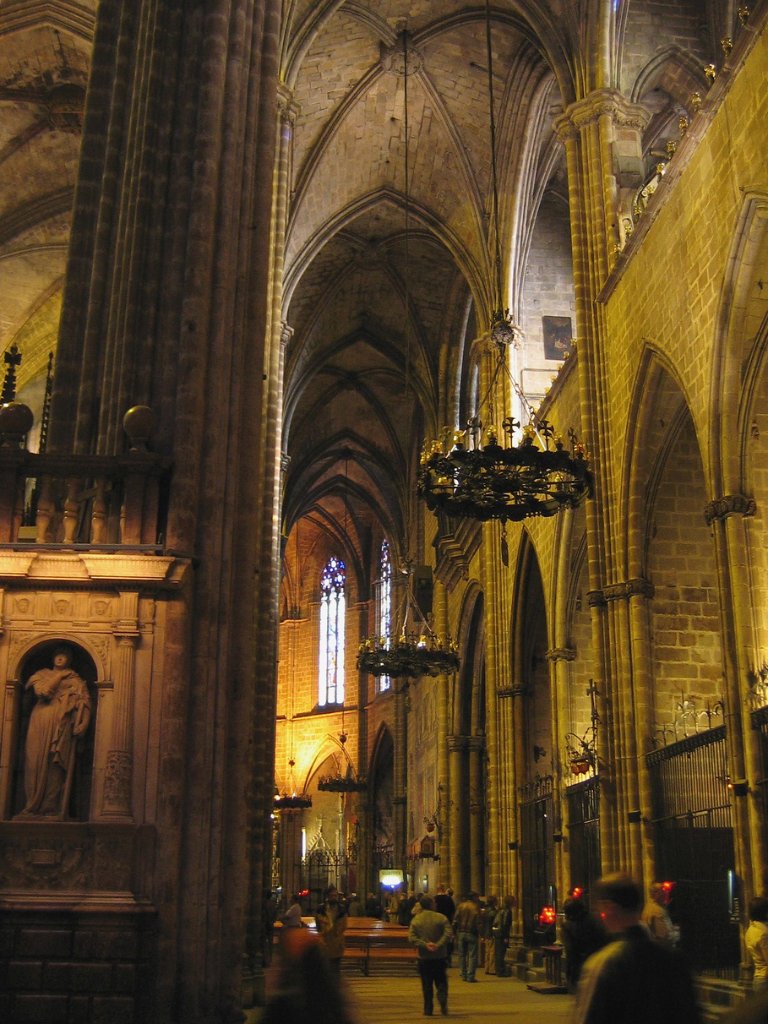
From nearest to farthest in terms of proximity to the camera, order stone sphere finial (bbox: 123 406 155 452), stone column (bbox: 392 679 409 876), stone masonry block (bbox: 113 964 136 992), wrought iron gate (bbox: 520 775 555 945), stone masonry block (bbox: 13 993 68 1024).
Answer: stone masonry block (bbox: 13 993 68 1024)
stone masonry block (bbox: 113 964 136 992)
stone sphere finial (bbox: 123 406 155 452)
wrought iron gate (bbox: 520 775 555 945)
stone column (bbox: 392 679 409 876)

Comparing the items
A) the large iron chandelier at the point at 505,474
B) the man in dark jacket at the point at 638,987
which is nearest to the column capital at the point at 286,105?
the large iron chandelier at the point at 505,474

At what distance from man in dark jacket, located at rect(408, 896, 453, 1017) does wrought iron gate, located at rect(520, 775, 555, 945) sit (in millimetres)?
7050

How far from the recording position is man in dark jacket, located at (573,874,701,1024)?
306cm

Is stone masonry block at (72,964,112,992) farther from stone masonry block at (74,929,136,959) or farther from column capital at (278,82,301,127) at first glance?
column capital at (278,82,301,127)

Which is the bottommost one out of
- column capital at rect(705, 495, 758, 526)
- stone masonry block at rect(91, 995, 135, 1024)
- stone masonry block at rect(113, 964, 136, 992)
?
stone masonry block at rect(91, 995, 135, 1024)

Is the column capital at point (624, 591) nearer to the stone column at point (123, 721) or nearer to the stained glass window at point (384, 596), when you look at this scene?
the stone column at point (123, 721)

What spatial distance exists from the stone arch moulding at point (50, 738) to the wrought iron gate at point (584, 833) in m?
9.20

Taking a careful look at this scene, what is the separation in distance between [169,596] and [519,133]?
15411 millimetres

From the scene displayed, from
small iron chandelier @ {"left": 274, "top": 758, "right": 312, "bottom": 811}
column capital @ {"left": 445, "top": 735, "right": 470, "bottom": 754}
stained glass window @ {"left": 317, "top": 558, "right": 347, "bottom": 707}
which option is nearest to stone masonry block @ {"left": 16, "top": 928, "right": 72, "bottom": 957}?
column capital @ {"left": 445, "top": 735, "right": 470, "bottom": 754}

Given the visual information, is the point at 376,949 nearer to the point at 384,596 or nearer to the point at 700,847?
the point at 700,847

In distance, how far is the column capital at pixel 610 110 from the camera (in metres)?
16.7

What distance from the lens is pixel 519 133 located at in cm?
2134

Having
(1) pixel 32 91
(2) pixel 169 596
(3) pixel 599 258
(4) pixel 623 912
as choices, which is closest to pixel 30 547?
(2) pixel 169 596

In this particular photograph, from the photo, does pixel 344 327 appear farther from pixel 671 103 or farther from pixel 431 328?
pixel 671 103
